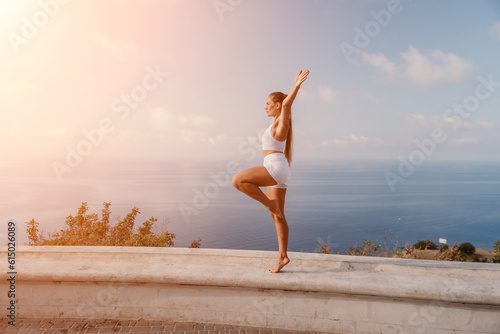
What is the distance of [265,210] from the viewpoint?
342 feet

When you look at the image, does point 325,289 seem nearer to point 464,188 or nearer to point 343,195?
point 343,195

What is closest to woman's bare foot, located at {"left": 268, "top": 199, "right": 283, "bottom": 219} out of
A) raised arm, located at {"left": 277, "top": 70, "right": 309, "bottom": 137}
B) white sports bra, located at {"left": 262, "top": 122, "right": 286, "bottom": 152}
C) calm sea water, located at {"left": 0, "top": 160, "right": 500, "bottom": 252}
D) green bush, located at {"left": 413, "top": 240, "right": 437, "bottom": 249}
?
white sports bra, located at {"left": 262, "top": 122, "right": 286, "bottom": 152}

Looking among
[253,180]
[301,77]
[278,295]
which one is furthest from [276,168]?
[278,295]

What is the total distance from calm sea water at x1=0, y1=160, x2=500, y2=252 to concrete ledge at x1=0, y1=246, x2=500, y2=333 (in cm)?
3878

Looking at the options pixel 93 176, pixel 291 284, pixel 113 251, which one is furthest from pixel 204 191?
pixel 93 176

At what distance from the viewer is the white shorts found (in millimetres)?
3635

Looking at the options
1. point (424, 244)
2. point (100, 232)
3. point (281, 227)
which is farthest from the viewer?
point (424, 244)

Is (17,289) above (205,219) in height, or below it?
above

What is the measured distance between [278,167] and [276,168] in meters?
0.02

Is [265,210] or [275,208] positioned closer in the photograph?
[275,208]

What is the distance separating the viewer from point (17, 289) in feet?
12.0

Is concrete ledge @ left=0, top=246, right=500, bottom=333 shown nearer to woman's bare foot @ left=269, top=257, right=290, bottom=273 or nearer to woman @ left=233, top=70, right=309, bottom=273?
woman's bare foot @ left=269, top=257, right=290, bottom=273

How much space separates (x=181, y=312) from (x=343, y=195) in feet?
424

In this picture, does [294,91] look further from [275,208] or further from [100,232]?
[100,232]
